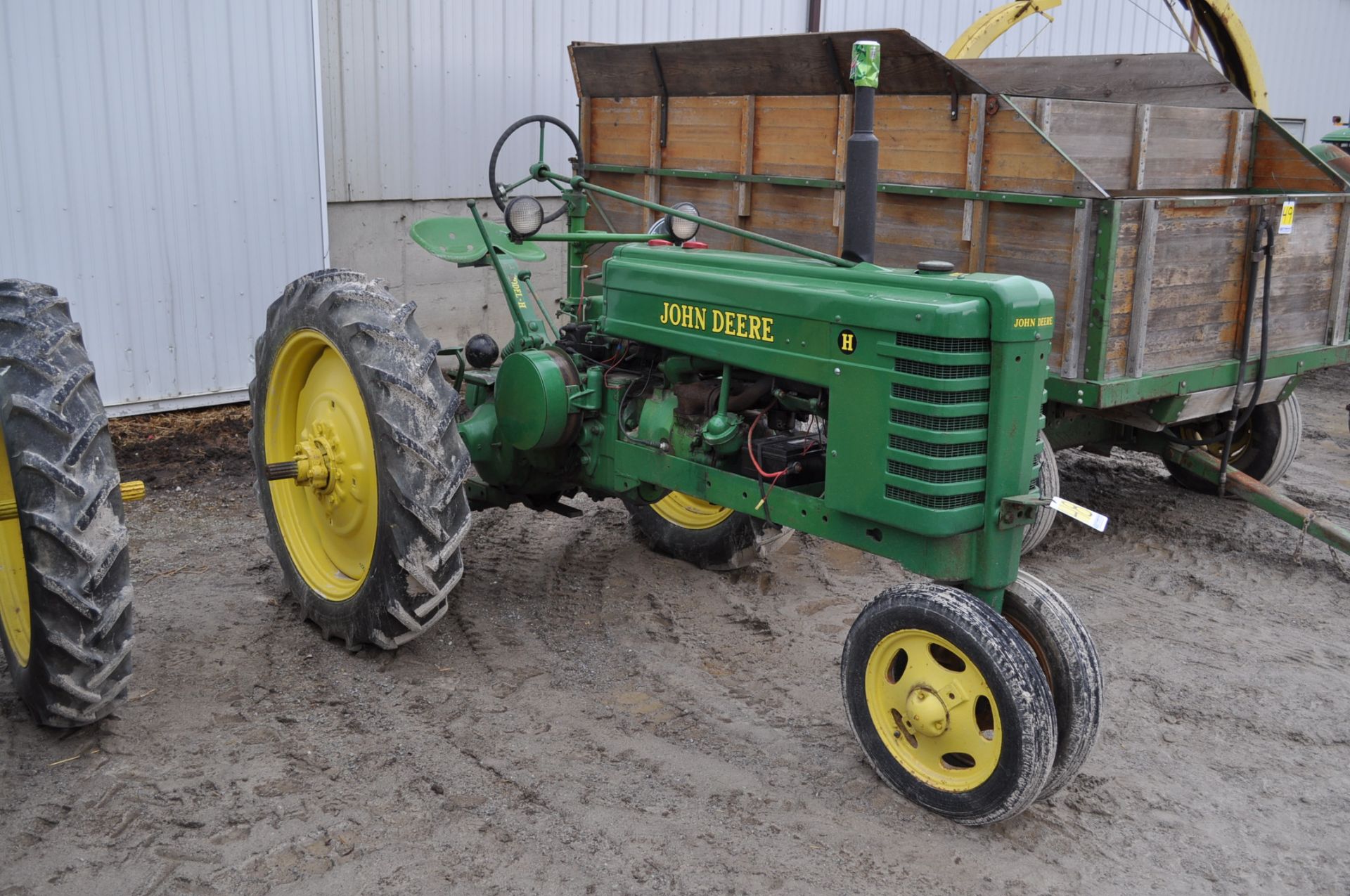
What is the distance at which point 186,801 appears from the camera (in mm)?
3066

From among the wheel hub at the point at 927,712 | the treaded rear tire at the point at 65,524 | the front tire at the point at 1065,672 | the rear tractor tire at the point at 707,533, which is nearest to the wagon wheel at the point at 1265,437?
the rear tractor tire at the point at 707,533

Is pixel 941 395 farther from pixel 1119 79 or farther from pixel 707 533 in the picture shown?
pixel 1119 79

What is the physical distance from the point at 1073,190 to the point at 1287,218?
119cm

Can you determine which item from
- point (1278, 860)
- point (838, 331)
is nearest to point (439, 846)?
point (838, 331)

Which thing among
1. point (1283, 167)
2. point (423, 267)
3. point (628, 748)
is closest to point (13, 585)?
point (628, 748)

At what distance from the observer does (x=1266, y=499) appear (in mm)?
5090

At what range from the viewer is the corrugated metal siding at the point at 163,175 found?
597cm

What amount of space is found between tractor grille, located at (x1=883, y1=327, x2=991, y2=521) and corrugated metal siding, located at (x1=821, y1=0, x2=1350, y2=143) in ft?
20.9

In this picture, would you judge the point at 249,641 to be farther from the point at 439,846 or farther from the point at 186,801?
the point at 439,846

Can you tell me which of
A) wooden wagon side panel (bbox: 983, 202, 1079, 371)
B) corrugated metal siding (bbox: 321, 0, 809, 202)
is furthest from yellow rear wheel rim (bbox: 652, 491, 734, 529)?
corrugated metal siding (bbox: 321, 0, 809, 202)

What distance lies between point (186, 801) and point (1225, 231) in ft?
13.8

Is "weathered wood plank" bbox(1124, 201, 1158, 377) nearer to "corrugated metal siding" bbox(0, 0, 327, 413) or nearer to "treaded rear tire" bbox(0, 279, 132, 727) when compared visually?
→ "treaded rear tire" bbox(0, 279, 132, 727)

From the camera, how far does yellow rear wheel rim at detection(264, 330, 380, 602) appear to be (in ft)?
13.0

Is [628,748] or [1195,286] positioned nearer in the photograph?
[628,748]
